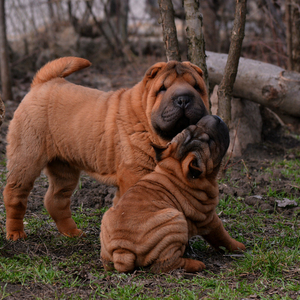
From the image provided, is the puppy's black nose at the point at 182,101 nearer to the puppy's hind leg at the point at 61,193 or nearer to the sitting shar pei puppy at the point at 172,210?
the sitting shar pei puppy at the point at 172,210

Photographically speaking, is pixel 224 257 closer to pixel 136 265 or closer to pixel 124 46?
pixel 136 265

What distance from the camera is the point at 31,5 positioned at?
12211 mm

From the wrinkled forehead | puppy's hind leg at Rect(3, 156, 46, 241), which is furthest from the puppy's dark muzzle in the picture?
puppy's hind leg at Rect(3, 156, 46, 241)

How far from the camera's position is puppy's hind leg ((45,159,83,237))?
4805 millimetres

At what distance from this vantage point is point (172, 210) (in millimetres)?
3441

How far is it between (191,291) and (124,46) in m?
12.5

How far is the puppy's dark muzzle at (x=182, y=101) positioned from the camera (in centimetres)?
377

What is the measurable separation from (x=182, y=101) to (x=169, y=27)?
1.96 meters

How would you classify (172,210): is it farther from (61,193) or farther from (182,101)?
(61,193)

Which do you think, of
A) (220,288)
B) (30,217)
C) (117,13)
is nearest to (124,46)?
(117,13)

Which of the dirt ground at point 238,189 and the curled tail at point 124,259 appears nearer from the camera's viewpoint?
the curled tail at point 124,259

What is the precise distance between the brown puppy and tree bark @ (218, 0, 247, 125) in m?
1.36

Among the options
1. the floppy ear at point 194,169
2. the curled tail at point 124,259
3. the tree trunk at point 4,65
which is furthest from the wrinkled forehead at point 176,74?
the tree trunk at point 4,65

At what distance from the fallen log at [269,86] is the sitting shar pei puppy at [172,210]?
3630 millimetres
